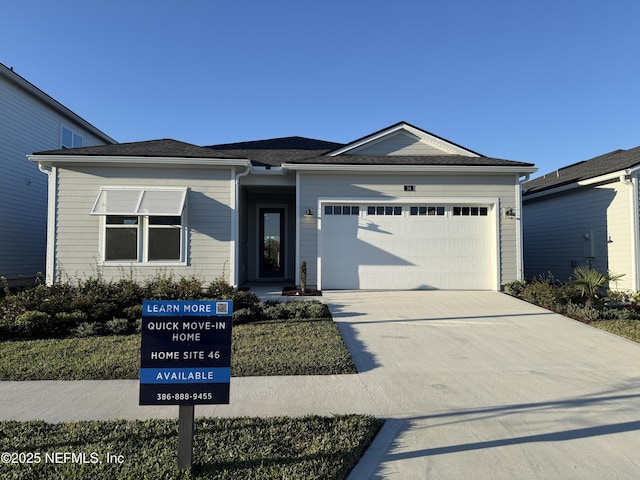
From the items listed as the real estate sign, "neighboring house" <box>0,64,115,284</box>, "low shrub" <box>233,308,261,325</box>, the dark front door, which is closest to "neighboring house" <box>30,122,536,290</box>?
the dark front door

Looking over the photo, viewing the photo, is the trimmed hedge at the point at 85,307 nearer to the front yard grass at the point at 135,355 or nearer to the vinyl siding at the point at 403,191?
the front yard grass at the point at 135,355

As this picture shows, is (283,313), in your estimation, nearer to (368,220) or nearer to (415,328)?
(415,328)

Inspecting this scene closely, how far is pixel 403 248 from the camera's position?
10906 mm

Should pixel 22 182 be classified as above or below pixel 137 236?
above

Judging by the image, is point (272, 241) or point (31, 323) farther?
point (272, 241)

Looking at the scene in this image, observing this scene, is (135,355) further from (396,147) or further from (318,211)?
(396,147)

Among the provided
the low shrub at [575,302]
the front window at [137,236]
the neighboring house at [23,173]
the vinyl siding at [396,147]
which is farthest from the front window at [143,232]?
the low shrub at [575,302]

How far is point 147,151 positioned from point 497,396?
10.0m

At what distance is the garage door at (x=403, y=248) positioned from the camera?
10.9m

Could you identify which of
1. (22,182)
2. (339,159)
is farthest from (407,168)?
(22,182)

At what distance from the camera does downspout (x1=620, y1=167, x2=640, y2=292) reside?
10070 millimetres

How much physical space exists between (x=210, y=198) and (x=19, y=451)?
8.04 meters

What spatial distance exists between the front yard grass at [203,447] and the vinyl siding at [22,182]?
35.1 ft

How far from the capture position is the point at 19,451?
9.32 ft
